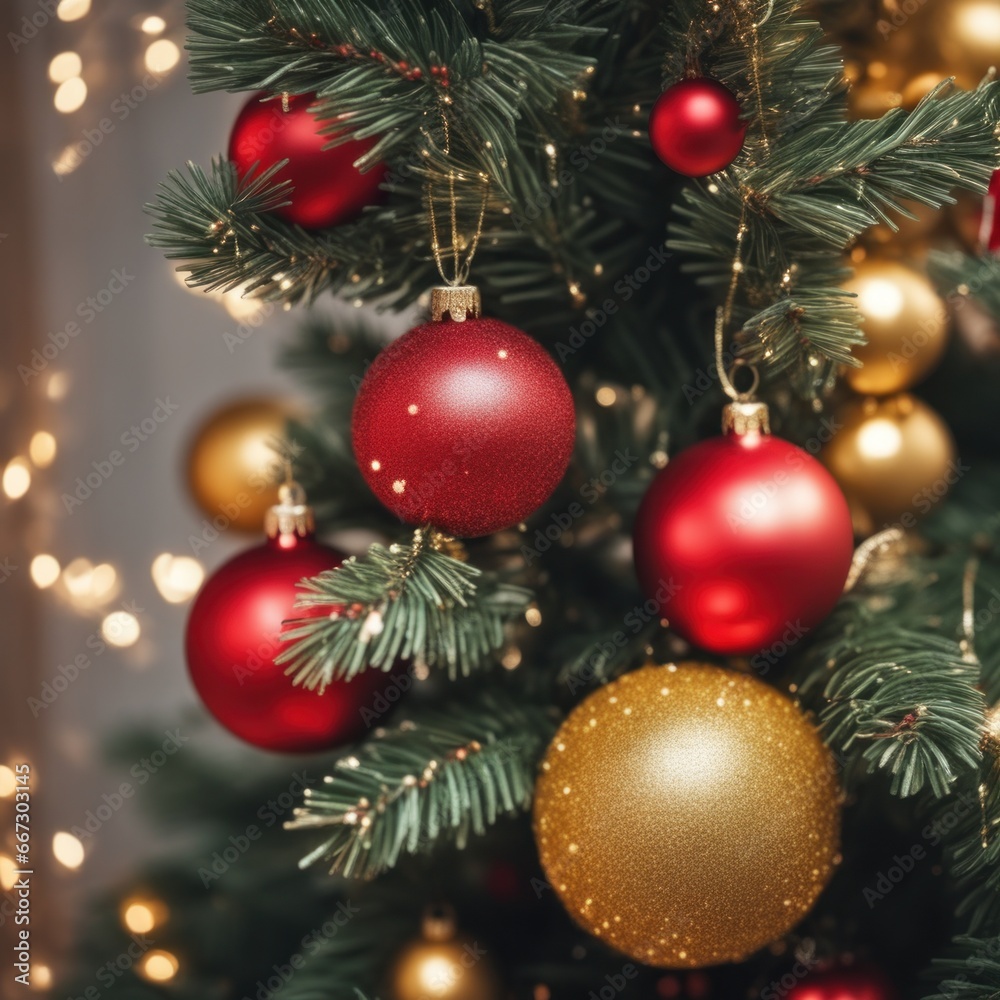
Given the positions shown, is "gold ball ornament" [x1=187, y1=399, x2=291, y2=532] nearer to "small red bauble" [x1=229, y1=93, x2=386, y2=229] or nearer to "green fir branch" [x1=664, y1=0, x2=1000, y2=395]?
"small red bauble" [x1=229, y1=93, x2=386, y2=229]

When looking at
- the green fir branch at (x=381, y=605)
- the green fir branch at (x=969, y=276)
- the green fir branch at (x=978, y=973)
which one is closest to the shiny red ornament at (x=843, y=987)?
the green fir branch at (x=978, y=973)

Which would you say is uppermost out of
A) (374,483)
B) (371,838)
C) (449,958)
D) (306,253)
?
(306,253)

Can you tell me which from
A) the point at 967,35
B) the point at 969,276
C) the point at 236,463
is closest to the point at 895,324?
the point at 969,276

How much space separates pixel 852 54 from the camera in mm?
638

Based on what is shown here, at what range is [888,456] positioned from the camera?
2.16ft

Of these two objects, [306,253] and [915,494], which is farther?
[915,494]

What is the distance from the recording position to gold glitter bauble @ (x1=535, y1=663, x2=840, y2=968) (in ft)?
1.60

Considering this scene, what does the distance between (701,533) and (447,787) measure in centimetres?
19

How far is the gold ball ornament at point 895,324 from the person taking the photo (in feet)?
2.10

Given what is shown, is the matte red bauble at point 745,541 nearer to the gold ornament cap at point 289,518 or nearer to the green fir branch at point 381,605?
the green fir branch at point 381,605

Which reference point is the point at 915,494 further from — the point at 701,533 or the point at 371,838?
the point at 371,838

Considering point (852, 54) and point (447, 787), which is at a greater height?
point (852, 54)

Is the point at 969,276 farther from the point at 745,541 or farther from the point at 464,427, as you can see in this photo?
the point at 464,427

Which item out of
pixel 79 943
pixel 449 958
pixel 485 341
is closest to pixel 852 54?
pixel 485 341
